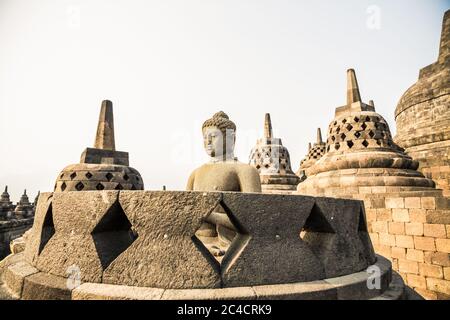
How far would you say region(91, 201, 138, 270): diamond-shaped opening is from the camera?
1.76 metres

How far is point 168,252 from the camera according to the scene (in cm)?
161

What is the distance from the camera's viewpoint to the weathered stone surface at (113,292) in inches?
56.6

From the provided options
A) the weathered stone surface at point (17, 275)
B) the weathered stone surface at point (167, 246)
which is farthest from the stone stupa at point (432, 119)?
the weathered stone surface at point (17, 275)

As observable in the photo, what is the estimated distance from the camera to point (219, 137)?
3301 millimetres

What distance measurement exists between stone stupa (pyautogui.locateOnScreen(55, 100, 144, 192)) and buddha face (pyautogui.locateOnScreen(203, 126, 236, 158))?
3505mm

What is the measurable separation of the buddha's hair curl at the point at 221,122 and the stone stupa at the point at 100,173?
3562mm

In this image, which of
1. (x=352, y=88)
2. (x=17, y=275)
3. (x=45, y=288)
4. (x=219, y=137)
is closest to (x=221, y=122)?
(x=219, y=137)

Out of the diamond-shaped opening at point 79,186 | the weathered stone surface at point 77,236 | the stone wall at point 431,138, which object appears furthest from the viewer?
the stone wall at point 431,138

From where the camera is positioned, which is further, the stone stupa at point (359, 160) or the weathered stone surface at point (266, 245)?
the stone stupa at point (359, 160)

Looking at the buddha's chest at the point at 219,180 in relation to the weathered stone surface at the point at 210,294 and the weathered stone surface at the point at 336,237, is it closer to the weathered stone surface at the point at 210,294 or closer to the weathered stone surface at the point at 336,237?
the weathered stone surface at the point at 336,237
